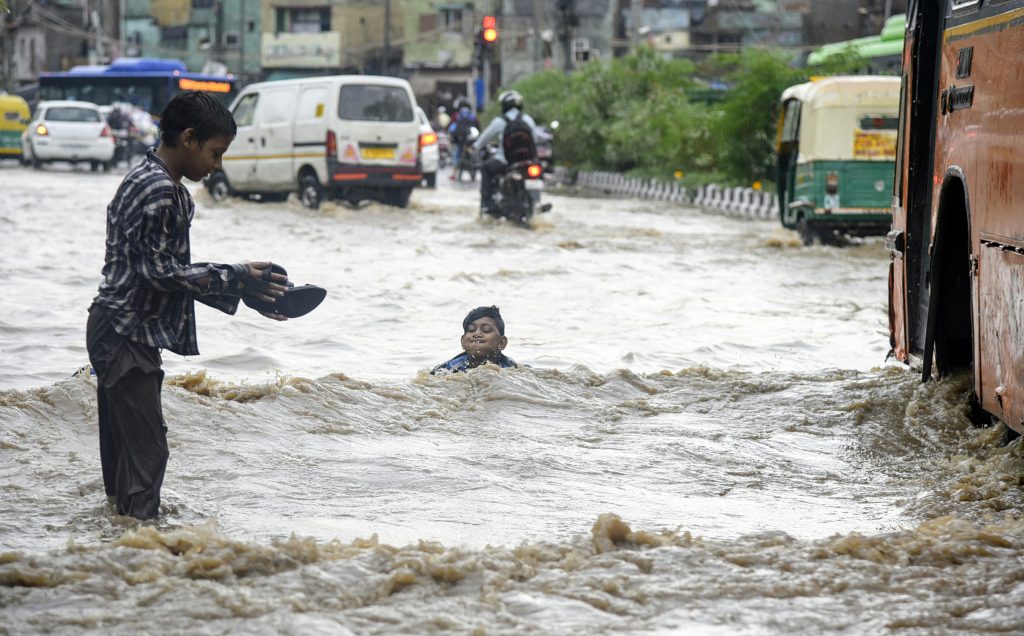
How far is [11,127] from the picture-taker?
124 feet

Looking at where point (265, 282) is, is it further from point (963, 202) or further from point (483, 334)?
point (483, 334)

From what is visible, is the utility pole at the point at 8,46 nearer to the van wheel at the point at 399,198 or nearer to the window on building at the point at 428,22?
the window on building at the point at 428,22

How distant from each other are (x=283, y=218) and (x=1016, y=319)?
1694 centimetres

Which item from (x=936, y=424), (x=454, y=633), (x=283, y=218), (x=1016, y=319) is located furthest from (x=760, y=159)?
(x=454, y=633)

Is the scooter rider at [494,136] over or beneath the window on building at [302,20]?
beneath

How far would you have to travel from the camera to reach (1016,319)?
17.7ft

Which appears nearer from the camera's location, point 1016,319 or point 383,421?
point 1016,319

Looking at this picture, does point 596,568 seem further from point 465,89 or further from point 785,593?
point 465,89

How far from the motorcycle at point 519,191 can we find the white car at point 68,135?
16498 mm

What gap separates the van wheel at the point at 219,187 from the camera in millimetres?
24656

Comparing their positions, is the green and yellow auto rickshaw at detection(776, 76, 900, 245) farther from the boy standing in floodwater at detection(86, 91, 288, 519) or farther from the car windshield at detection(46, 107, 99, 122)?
the car windshield at detection(46, 107, 99, 122)

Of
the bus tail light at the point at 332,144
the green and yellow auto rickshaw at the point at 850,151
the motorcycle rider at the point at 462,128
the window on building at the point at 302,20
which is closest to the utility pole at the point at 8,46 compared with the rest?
the window on building at the point at 302,20

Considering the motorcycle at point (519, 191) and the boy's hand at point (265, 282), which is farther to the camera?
the motorcycle at point (519, 191)

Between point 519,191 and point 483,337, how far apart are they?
40.0 ft
